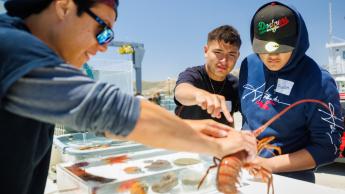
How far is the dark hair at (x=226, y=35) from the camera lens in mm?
2598

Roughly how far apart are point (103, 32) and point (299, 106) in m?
1.28

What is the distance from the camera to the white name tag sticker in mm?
1958

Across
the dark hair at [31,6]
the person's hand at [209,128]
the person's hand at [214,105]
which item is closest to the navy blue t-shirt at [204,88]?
the person's hand at [214,105]

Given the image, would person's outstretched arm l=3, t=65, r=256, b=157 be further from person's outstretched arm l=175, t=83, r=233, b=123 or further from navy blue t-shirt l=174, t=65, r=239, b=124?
navy blue t-shirt l=174, t=65, r=239, b=124

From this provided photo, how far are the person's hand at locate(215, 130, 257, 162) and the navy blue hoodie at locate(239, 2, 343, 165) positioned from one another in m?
0.75

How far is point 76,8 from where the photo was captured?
0.95 m

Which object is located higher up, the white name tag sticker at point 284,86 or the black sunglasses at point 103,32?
the black sunglasses at point 103,32

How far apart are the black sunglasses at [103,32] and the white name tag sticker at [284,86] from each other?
1.25 meters

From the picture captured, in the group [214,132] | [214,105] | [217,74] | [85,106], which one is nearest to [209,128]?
[214,132]

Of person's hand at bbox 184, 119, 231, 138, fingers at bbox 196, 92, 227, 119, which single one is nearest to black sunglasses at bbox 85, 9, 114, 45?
person's hand at bbox 184, 119, 231, 138

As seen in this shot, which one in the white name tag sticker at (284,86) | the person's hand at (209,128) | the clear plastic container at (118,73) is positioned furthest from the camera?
the clear plastic container at (118,73)

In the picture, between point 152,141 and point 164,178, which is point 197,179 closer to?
point 164,178

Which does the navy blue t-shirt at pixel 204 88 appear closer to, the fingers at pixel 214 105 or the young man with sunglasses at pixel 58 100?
the fingers at pixel 214 105

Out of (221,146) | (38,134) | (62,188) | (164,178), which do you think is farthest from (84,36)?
(62,188)
